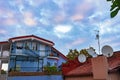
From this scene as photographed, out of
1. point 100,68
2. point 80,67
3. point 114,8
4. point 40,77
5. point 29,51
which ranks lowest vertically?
point 40,77

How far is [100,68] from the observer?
12.4 meters

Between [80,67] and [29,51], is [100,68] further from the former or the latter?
[29,51]

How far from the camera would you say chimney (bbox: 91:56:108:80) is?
1205 cm

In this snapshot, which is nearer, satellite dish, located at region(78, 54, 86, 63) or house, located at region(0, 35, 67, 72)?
satellite dish, located at region(78, 54, 86, 63)

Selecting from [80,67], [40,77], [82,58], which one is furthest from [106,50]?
[40,77]

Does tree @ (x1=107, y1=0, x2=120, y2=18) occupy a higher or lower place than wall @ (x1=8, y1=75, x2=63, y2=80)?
higher

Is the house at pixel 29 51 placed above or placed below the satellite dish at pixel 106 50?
above

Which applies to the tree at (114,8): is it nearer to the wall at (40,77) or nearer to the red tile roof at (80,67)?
the red tile roof at (80,67)

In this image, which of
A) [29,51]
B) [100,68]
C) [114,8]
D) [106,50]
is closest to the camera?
[114,8]

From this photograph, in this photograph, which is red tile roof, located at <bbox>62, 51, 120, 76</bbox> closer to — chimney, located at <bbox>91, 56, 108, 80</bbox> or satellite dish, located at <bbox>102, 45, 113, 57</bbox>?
chimney, located at <bbox>91, 56, 108, 80</bbox>

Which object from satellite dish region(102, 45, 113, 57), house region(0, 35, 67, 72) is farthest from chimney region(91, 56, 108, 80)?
house region(0, 35, 67, 72)

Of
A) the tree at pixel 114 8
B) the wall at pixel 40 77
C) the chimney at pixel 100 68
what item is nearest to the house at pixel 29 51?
the wall at pixel 40 77

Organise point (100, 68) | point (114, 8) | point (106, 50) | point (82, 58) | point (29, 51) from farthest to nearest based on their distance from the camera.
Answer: point (29, 51) → point (82, 58) → point (106, 50) → point (100, 68) → point (114, 8)

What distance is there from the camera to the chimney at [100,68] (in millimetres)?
12055
